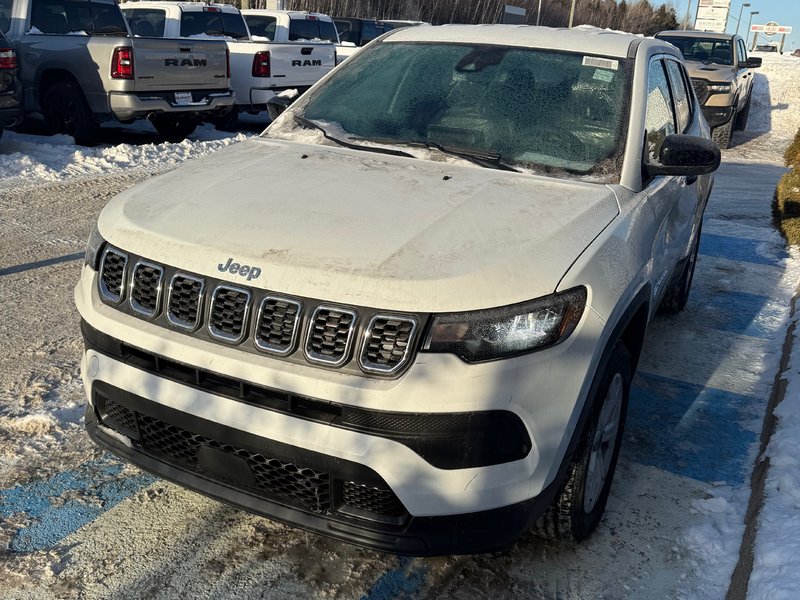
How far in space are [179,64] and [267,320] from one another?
9.02 metres

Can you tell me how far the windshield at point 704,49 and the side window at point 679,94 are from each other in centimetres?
1207

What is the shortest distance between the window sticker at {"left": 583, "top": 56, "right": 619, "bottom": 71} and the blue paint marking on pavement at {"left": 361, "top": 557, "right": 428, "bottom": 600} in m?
2.33

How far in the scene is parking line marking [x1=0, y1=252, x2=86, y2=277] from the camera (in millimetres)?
5634

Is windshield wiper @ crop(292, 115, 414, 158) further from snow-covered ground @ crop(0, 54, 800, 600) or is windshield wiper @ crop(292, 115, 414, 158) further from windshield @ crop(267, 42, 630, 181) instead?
snow-covered ground @ crop(0, 54, 800, 600)

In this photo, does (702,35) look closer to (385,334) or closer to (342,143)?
(342,143)

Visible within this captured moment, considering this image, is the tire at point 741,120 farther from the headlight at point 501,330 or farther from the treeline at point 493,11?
the treeline at point 493,11

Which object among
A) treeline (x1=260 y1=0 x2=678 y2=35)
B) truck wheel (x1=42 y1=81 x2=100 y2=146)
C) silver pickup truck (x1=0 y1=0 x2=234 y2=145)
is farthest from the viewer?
treeline (x1=260 y1=0 x2=678 y2=35)

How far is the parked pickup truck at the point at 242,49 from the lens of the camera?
41.4 feet

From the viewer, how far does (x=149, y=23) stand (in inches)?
516

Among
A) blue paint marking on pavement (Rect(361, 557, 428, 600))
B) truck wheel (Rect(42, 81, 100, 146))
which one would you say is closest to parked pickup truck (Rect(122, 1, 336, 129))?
truck wheel (Rect(42, 81, 100, 146))

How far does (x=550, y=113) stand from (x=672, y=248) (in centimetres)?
101

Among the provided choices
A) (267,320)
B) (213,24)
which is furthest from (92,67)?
(267,320)

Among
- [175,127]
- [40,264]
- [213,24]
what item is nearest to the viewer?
[40,264]

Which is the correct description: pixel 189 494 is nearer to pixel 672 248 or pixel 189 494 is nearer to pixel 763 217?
pixel 672 248
